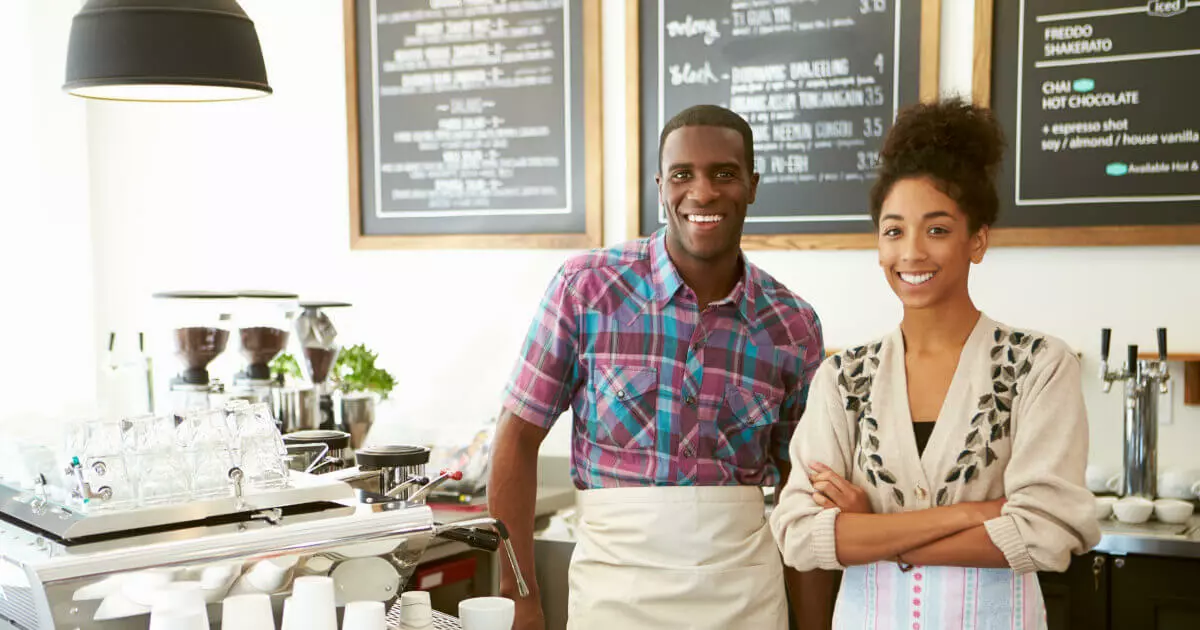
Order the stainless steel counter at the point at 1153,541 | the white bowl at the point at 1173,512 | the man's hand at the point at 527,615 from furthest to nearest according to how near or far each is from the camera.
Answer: the white bowl at the point at 1173,512 < the stainless steel counter at the point at 1153,541 < the man's hand at the point at 527,615

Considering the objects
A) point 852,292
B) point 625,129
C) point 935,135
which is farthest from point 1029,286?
point 935,135

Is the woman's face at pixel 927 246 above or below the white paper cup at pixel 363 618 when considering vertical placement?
above

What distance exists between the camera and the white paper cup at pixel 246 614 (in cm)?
138

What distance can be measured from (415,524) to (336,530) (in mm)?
120

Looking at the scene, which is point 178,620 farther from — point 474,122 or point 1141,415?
point 474,122

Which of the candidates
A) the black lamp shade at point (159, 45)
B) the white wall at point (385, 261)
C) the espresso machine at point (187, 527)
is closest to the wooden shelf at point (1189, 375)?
the white wall at point (385, 261)

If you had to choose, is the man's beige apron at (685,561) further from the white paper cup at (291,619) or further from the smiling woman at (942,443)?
the white paper cup at (291,619)

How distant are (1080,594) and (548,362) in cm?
121

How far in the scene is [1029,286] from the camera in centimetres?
275

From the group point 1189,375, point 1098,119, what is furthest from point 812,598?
point 1098,119

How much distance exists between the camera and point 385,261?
3.49 metres

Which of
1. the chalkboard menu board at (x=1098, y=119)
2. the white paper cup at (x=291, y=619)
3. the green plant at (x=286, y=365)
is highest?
the chalkboard menu board at (x=1098, y=119)

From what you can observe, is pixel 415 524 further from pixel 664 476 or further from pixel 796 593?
pixel 796 593

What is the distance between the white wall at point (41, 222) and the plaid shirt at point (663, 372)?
2.33 m
